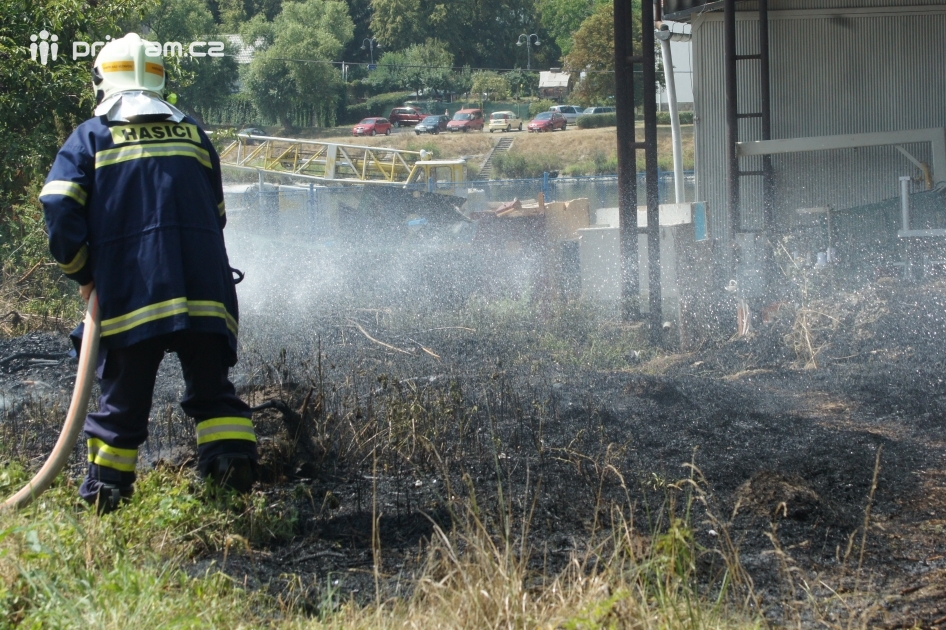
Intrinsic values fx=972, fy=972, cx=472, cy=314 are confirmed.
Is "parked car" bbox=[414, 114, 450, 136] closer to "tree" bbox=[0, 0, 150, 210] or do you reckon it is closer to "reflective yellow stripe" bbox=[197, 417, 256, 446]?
"tree" bbox=[0, 0, 150, 210]

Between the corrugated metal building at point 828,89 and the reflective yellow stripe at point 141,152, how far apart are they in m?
7.20

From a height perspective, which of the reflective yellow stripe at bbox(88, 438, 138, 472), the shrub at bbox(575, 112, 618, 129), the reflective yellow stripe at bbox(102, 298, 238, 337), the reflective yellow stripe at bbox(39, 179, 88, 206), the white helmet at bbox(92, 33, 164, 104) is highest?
the shrub at bbox(575, 112, 618, 129)

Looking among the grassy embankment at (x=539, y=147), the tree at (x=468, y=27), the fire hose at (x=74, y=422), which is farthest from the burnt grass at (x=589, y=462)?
the tree at (x=468, y=27)

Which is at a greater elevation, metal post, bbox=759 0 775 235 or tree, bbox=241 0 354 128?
tree, bbox=241 0 354 128

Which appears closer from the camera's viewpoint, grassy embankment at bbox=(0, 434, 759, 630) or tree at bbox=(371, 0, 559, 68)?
grassy embankment at bbox=(0, 434, 759, 630)

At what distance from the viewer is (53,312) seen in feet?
28.8

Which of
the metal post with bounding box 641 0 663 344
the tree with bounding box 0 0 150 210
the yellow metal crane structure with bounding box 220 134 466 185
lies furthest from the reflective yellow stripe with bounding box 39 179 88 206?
the yellow metal crane structure with bounding box 220 134 466 185

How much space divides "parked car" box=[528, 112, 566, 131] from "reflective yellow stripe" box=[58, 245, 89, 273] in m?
51.0

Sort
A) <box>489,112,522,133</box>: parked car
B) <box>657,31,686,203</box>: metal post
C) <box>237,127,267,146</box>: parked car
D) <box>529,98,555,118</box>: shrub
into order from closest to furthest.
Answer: <box>657,31,686,203</box>: metal post < <box>237,127,267,146</box>: parked car < <box>489,112,522,133</box>: parked car < <box>529,98,555,118</box>: shrub

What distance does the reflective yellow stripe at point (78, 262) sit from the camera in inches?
138

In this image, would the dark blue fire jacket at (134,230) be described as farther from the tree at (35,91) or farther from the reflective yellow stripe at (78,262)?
the tree at (35,91)

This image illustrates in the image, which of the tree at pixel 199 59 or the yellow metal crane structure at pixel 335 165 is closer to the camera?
the yellow metal crane structure at pixel 335 165

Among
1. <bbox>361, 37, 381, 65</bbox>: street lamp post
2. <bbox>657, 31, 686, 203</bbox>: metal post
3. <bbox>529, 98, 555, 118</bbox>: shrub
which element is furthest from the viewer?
<bbox>361, 37, 381, 65</bbox>: street lamp post

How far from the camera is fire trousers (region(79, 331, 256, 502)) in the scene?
351 cm
